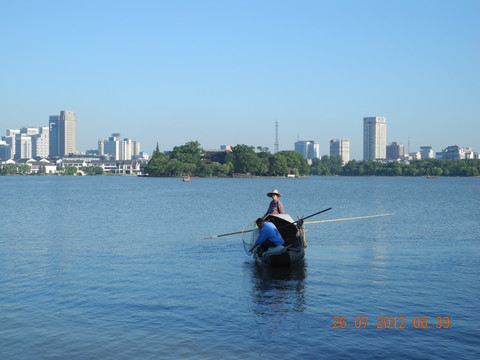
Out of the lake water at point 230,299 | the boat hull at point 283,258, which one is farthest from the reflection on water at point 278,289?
the boat hull at point 283,258

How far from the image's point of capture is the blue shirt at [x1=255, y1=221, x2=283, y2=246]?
2728 centimetres

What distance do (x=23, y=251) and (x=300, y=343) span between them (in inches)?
890

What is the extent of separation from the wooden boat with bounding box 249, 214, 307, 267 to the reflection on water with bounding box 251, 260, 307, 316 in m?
0.42

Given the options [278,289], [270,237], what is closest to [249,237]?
[270,237]

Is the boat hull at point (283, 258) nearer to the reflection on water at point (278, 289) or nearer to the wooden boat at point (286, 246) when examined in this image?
the wooden boat at point (286, 246)

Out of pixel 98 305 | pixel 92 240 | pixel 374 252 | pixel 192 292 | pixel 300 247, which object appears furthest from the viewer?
pixel 92 240

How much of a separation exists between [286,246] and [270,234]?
2449 millimetres

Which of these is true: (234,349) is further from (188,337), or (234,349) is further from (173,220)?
(173,220)

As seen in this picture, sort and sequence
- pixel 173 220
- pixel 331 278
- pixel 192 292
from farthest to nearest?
1. pixel 173 220
2. pixel 331 278
3. pixel 192 292

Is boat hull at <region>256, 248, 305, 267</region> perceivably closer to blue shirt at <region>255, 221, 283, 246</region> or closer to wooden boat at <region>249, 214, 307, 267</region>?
wooden boat at <region>249, 214, 307, 267</region>

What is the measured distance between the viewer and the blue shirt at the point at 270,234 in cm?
2728

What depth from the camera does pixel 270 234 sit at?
27.3 meters

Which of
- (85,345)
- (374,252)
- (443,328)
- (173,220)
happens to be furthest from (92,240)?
(443,328)

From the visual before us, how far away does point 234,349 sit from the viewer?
16.2 m
